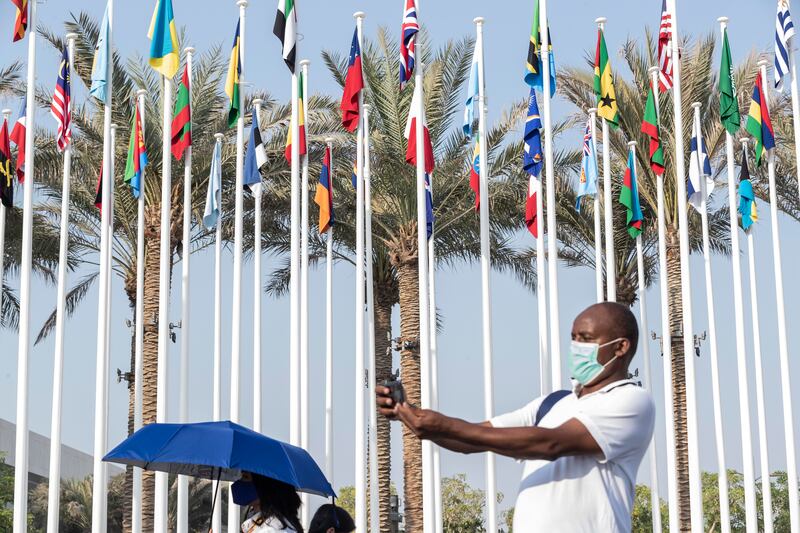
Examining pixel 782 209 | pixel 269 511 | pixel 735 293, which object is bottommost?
pixel 269 511

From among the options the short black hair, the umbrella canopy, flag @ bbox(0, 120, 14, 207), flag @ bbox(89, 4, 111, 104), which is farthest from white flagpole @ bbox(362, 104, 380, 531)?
the short black hair

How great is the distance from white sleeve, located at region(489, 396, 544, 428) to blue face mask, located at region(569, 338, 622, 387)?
270 millimetres

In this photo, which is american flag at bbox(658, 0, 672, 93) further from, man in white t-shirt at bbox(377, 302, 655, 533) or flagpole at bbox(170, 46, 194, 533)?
man in white t-shirt at bbox(377, 302, 655, 533)

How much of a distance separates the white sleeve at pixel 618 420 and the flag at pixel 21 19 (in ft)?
60.2

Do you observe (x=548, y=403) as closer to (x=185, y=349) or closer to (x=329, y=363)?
(x=185, y=349)

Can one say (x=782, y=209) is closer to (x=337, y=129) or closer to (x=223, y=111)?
(x=337, y=129)

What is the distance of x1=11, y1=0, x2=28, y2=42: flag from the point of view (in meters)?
20.4

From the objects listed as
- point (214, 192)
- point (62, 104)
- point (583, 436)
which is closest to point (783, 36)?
point (214, 192)

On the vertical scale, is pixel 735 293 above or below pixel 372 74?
below

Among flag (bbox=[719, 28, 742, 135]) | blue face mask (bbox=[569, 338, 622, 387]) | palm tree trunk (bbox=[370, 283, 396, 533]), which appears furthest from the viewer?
palm tree trunk (bbox=[370, 283, 396, 533])

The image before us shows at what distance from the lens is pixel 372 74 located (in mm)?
26141

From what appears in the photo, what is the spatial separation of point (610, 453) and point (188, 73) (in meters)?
18.6

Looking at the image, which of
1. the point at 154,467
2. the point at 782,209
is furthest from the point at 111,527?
the point at 154,467

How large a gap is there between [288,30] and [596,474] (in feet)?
54.7
